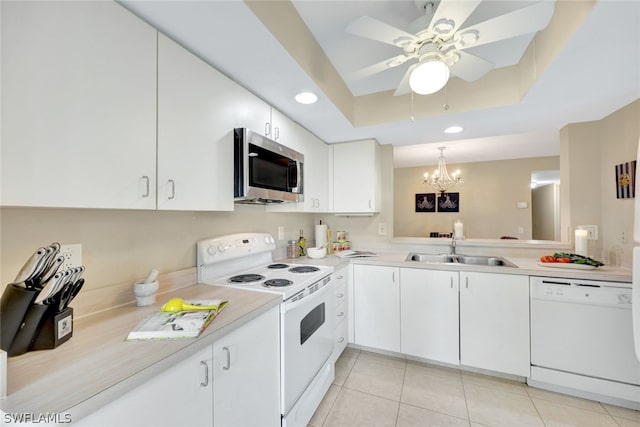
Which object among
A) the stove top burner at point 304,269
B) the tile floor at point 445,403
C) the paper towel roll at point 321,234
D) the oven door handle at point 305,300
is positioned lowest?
the tile floor at point 445,403

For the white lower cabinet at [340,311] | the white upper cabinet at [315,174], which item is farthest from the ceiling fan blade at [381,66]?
the white lower cabinet at [340,311]

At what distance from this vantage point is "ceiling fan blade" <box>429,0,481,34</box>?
954mm

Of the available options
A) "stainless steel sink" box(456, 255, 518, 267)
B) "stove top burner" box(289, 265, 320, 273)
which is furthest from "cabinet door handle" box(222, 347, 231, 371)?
"stainless steel sink" box(456, 255, 518, 267)

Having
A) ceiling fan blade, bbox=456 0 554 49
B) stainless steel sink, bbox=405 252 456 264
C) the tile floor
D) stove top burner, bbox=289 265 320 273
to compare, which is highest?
ceiling fan blade, bbox=456 0 554 49

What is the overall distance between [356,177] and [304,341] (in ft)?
5.57

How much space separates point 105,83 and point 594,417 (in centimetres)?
319

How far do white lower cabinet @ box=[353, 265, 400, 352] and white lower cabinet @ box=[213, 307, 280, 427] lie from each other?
1232mm

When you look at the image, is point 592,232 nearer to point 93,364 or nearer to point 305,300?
point 305,300

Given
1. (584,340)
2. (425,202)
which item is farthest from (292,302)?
(425,202)

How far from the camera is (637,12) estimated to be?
0.99 m

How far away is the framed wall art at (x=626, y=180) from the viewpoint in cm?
180

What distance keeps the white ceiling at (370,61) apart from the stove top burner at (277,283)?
3.93 ft

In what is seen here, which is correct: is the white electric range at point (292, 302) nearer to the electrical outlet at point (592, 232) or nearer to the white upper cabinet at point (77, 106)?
the white upper cabinet at point (77, 106)

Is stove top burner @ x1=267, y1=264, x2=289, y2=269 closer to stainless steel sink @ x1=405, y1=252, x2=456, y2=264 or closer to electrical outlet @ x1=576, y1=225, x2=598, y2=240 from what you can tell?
stainless steel sink @ x1=405, y1=252, x2=456, y2=264
